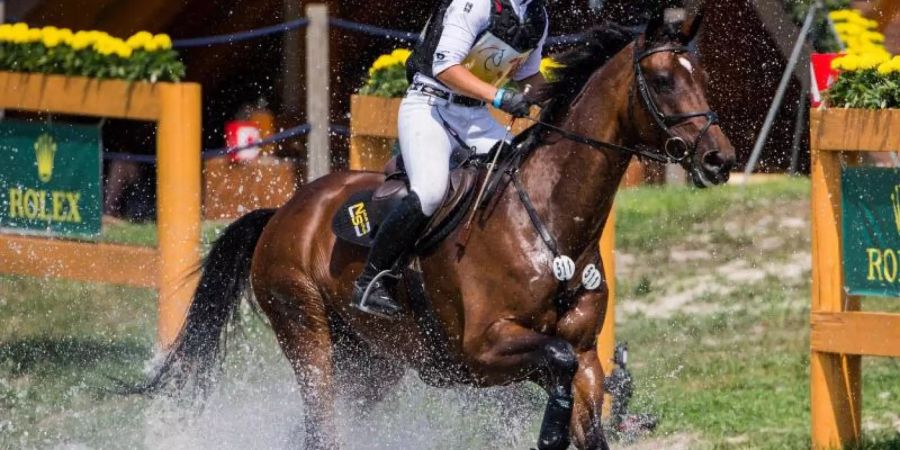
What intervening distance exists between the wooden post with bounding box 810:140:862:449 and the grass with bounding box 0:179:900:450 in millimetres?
201

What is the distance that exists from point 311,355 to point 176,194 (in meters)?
2.35

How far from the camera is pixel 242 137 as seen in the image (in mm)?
13086

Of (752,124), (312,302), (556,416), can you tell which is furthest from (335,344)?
(752,124)

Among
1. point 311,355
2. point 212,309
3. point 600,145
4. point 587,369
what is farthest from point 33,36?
point 587,369

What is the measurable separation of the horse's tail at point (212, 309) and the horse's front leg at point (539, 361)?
1.74 metres

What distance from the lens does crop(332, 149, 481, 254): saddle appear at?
6246mm

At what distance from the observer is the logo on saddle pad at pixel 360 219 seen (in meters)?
6.60

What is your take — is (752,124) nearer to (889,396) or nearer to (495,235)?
(889,396)

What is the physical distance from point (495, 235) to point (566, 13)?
26.1ft

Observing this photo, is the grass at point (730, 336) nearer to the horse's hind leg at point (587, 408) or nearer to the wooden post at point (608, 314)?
the wooden post at point (608, 314)

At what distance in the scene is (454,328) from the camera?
6258 millimetres

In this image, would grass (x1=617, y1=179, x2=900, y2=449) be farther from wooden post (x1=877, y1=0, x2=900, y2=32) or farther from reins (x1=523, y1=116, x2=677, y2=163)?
reins (x1=523, y1=116, x2=677, y2=163)

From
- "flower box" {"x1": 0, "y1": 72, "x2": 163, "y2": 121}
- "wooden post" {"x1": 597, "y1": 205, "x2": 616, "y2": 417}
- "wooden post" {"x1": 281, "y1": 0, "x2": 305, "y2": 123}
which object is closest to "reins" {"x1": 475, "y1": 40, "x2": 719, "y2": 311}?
"wooden post" {"x1": 597, "y1": 205, "x2": 616, "y2": 417}

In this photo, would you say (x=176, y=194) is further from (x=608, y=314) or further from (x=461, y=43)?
(x=461, y=43)
